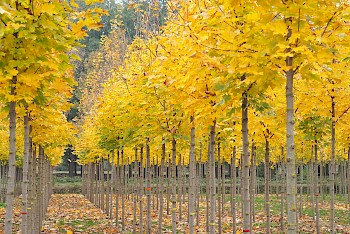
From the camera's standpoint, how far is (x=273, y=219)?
641 inches

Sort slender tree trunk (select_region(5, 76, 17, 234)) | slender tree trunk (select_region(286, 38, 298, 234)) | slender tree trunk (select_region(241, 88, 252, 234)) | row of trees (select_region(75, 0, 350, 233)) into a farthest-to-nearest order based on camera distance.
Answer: slender tree trunk (select_region(5, 76, 17, 234))
slender tree trunk (select_region(241, 88, 252, 234))
slender tree trunk (select_region(286, 38, 298, 234))
row of trees (select_region(75, 0, 350, 233))

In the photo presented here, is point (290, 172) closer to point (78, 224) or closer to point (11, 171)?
point (11, 171)

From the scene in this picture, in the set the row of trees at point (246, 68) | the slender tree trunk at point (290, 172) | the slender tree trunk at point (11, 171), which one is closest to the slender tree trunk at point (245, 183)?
the row of trees at point (246, 68)

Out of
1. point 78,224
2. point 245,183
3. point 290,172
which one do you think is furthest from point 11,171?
point 78,224

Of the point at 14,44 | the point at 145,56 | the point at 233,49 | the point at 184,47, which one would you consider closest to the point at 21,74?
the point at 14,44

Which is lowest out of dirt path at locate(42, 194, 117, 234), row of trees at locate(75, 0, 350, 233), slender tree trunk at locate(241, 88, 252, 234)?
dirt path at locate(42, 194, 117, 234)

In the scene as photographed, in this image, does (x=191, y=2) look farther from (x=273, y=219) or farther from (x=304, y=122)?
(x=273, y=219)

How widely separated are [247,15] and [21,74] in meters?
2.88

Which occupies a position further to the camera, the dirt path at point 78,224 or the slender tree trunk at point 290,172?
the dirt path at point 78,224

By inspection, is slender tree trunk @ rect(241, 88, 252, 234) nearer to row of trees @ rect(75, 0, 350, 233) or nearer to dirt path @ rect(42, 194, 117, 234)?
row of trees @ rect(75, 0, 350, 233)

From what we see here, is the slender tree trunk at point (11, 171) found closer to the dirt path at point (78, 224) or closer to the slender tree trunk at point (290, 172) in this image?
the slender tree trunk at point (290, 172)

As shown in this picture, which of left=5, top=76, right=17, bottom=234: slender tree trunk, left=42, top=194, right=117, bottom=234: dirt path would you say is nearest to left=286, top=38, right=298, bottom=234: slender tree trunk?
left=5, top=76, right=17, bottom=234: slender tree trunk

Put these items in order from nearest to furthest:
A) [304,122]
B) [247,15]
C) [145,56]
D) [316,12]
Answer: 1. [316,12]
2. [247,15]
3. [145,56]
4. [304,122]

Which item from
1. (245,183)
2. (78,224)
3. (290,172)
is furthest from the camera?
(78,224)
